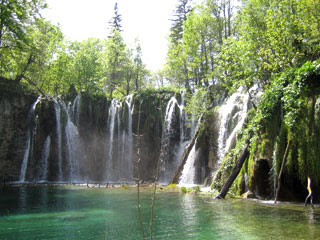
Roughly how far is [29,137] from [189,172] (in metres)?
17.1

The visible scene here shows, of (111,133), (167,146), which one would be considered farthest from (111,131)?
(167,146)

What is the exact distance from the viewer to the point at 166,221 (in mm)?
10469

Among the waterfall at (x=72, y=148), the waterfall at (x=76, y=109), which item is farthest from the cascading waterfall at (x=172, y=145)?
the waterfall at (x=76, y=109)

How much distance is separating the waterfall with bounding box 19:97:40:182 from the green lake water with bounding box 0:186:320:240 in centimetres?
1606

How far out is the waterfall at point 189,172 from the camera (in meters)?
23.3

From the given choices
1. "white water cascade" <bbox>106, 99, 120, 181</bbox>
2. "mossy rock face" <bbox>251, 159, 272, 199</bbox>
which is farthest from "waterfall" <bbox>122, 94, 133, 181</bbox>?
"mossy rock face" <bbox>251, 159, 272, 199</bbox>

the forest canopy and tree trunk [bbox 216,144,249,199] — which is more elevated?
the forest canopy

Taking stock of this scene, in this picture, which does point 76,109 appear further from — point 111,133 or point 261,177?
point 261,177

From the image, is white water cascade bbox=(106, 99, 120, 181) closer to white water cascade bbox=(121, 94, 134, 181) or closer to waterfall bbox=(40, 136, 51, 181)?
white water cascade bbox=(121, 94, 134, 181)

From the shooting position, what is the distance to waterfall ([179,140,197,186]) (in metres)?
23.3

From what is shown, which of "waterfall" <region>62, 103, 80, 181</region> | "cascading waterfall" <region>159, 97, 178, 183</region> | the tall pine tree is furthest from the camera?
the tall pine tree

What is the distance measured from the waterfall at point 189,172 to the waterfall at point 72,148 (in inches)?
526

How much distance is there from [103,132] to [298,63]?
23.1 m

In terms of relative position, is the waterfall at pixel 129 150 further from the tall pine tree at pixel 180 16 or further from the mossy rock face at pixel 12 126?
the tall pine tree at pixel 180 16
